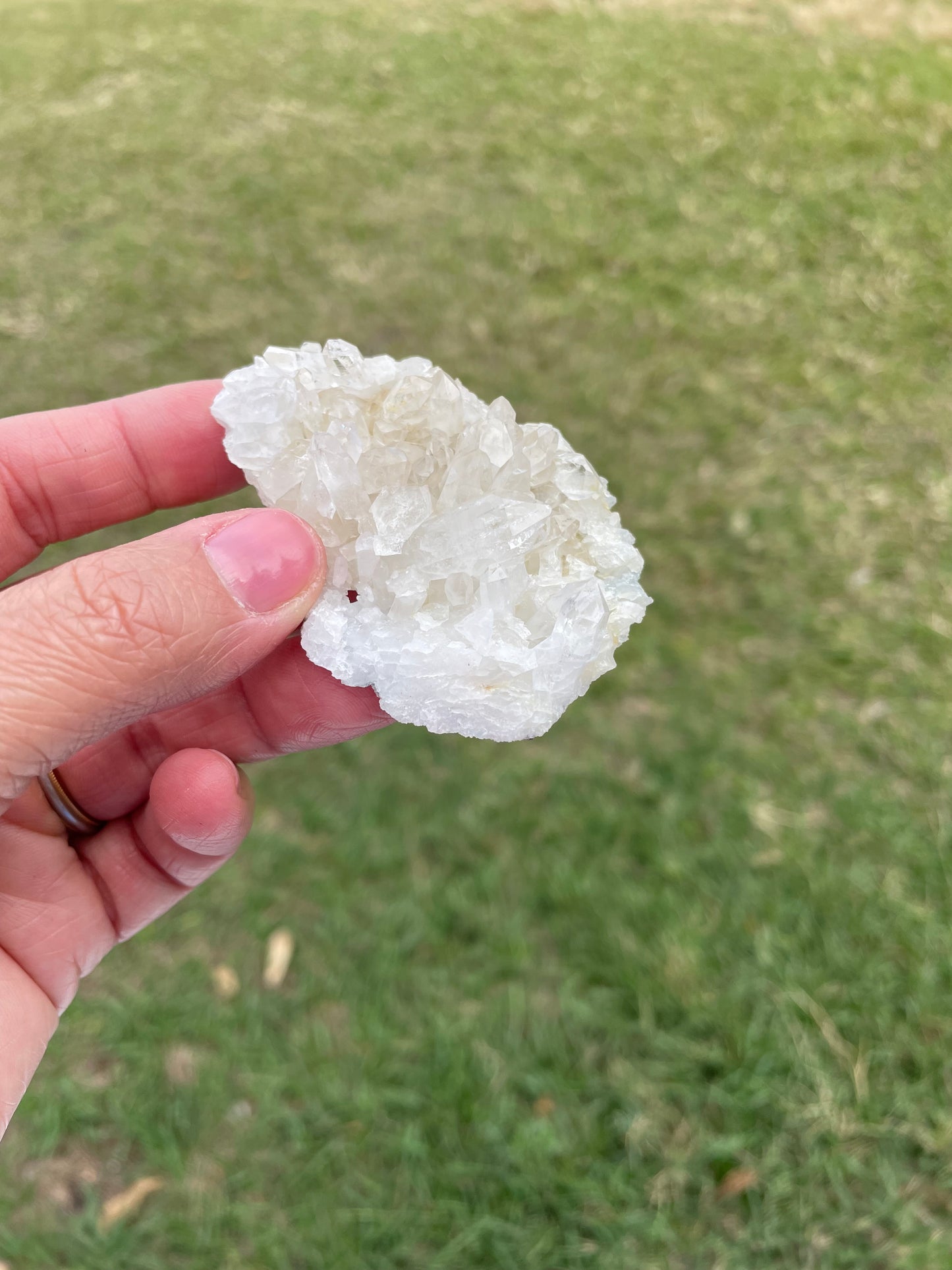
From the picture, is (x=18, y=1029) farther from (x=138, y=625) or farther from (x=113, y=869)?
(x=138, y=625)

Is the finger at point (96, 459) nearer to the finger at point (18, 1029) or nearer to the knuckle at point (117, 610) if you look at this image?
the knuckle at point (117, 610)

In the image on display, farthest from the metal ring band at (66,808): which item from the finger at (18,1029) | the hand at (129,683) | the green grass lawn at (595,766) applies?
the green grass lawn at (595,766)

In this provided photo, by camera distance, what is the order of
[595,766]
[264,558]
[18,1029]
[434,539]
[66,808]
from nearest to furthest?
[264,558] → [434,539] → [18,1029] → [66,808] → [595,766]

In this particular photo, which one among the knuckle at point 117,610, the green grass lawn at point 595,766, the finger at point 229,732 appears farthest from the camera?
the green grass lawn at point 595,766

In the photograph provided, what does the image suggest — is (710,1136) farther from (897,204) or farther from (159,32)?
(159,32)

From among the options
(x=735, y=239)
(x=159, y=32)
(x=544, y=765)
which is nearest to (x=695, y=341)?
(x=735, y=239)

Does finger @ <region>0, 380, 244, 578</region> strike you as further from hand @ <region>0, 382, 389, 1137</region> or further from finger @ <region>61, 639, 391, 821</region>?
finger @ <region>61, 639, 391, 821</region>

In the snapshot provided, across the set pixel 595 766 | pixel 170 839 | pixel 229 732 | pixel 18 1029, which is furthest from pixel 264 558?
pixel 595 766
